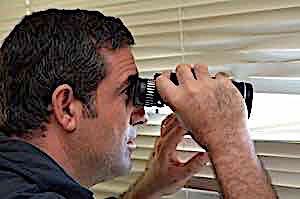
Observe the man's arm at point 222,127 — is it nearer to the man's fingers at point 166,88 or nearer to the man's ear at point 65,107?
the man's fingers at point 166,88

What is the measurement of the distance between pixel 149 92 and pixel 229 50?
1.10 feet

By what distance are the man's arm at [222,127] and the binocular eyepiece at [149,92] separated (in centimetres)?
5

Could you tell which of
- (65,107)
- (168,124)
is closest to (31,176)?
(65,107)

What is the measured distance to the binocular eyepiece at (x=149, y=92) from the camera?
0.97m

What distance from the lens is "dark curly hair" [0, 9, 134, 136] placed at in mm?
1023

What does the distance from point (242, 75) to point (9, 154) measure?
0.63 m

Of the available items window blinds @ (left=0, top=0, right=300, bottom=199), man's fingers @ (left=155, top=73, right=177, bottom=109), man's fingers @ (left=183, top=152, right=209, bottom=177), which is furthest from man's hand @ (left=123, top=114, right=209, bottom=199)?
man's fingers @ (left=155, top=73, right=177, bottom=109)

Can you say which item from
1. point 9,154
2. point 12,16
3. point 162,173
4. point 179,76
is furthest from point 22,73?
point 12,16

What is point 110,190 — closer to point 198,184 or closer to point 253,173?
point 198,184

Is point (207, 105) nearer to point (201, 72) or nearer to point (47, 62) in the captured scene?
point (201, 72)

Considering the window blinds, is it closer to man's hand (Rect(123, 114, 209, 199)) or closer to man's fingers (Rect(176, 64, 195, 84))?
man's hand (Rect(123, 114, 209, 199))

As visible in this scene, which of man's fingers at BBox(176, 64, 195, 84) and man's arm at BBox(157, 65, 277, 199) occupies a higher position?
man's fingers at BBox(176, 64, 195, 84)

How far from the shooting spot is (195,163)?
1.22 m

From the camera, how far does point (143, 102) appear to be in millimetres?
1068
